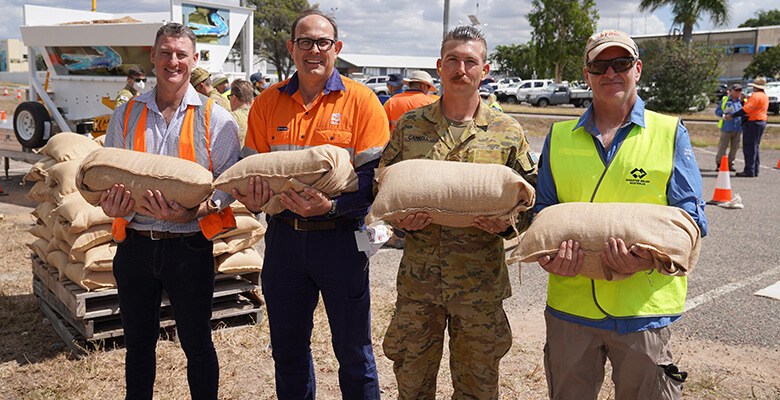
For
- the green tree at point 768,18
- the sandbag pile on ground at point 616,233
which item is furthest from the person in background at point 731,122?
the green tree at point 768,18

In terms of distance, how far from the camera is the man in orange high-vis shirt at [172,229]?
9.32 ft

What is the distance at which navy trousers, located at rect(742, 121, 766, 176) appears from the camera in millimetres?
12383

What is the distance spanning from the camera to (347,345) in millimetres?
2820

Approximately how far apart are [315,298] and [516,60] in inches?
2678

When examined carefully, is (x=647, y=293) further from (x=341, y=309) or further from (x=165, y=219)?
(x=165, y=219)

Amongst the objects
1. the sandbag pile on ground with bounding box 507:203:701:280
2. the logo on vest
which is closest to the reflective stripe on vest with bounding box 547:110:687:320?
the logo on vest

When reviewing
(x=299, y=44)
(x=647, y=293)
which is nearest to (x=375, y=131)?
(x=299, y=44)

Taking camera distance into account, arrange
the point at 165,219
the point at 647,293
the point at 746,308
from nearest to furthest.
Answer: the point at 647,293 < the point at 165,219 < the point at 746,308

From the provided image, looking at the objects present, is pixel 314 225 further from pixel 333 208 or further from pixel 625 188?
pixel 625 188

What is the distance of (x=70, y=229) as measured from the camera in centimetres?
407

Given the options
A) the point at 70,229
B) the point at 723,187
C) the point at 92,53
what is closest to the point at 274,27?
the point at 92,53

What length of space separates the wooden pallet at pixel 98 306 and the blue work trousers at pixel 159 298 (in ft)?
4.09

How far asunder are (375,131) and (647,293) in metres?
1.43

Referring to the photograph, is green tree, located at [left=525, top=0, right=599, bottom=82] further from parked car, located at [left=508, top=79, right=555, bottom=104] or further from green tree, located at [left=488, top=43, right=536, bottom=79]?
green tree, located at [left=488, top=43, right=536, bottom=79]
